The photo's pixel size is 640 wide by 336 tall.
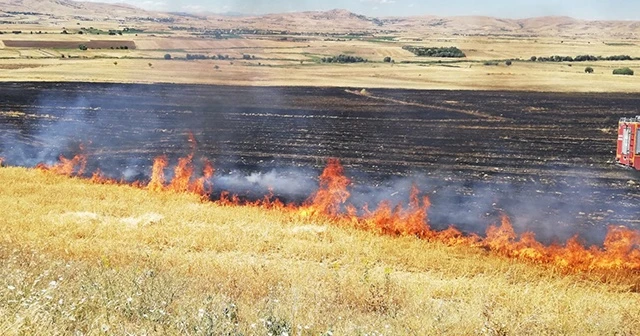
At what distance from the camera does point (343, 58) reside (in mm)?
110312

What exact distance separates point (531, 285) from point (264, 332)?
8.29 metres

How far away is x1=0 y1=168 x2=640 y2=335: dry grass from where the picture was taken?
311 inches

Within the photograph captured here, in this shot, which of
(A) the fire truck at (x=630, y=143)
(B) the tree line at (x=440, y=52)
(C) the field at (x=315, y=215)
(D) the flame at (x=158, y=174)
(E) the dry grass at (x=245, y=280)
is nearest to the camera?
(E) the dry grass at (x=245, y=280)

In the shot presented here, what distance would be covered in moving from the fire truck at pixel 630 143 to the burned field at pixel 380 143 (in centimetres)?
169

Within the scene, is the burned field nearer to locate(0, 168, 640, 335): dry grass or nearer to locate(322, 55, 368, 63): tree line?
locate(0, 168, 640, 335): dry grass

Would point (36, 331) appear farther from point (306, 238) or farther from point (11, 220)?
point (11, 220)

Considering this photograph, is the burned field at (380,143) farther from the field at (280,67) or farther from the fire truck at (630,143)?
the field at (280,67)

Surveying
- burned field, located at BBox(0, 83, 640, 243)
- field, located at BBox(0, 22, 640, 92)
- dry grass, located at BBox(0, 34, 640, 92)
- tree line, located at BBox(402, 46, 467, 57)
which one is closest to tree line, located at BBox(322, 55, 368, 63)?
field, located at BBox(0, 22, 640, 92)

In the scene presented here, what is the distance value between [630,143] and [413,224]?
8.62m

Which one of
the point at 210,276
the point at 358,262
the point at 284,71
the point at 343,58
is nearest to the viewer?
the point at 210,276

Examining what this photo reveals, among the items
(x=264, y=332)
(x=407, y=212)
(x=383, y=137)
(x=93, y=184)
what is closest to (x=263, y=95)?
(x=383, y=137)

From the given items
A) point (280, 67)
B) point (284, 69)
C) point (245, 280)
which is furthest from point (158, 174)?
point (280, 67)

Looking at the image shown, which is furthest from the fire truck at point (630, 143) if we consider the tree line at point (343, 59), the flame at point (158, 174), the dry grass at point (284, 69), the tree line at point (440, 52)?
the tree line at point (440, 52)

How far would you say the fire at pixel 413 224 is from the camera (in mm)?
16531
